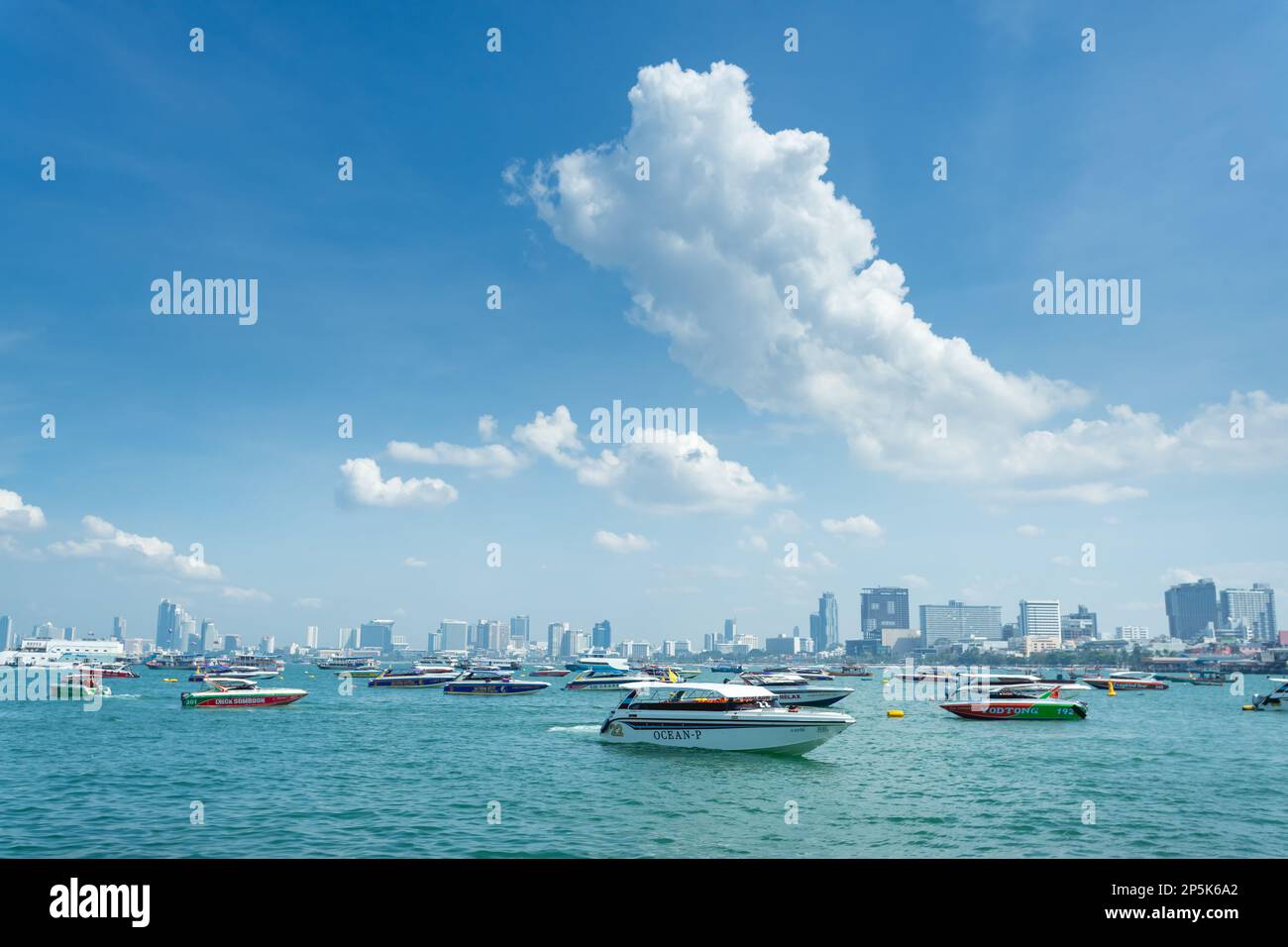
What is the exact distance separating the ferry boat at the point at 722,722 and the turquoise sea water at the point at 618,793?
2.90 feet

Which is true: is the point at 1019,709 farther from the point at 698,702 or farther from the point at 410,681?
the point at 410,681

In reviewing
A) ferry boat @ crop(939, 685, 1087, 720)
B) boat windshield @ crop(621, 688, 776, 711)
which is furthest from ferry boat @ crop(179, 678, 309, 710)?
ferry boat @ crop(939, 685, 1087, 720)

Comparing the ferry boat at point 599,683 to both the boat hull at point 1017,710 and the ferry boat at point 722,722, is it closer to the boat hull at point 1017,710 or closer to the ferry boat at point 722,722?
the boat hull at point 1017,710

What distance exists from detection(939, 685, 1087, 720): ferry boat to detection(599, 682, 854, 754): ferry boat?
96.6ft

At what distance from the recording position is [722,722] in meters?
42.5

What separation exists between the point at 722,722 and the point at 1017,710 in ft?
124

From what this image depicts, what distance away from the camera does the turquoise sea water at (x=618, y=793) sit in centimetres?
2433

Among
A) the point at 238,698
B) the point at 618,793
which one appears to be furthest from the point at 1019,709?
the point at 238,698
